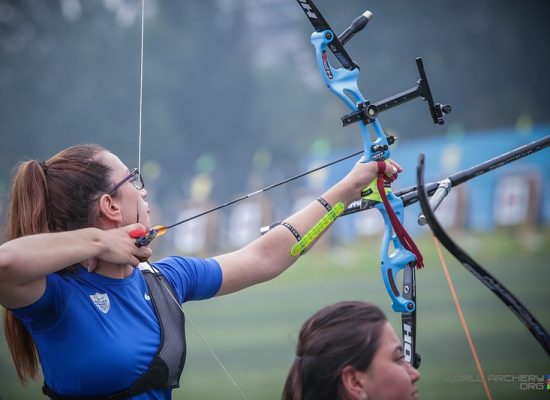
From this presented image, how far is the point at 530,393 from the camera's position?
17.4ft

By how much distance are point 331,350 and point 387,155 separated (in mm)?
1029

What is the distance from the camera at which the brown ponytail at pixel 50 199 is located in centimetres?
219

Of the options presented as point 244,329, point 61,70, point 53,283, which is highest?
Result: point 61,70

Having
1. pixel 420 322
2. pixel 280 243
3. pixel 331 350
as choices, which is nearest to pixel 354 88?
pixel 280 243

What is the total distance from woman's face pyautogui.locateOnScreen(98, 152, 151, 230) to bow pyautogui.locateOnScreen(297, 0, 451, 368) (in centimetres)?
70

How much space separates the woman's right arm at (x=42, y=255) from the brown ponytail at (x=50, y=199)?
185 millimetres

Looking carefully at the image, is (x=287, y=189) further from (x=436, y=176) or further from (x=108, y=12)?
(x=108, y=12)

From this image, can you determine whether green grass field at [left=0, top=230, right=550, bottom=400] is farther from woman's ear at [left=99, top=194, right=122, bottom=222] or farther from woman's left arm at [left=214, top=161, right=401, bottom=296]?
woman's left arm at [left=214, top=161, right=401, bottom=296]

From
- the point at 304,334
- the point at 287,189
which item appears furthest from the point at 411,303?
the point at 287,189

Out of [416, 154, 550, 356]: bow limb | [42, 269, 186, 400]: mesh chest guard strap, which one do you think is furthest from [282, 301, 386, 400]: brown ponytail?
[42, 269, 186, 400]: mesh chest guard strap

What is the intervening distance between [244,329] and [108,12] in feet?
21.0

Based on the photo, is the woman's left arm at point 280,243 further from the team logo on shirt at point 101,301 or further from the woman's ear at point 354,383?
the woman's ear at point 354,383

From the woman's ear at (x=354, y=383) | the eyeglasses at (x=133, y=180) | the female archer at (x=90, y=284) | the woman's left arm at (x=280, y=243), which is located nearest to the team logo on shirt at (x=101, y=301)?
the female archer at (x=90, y=284)

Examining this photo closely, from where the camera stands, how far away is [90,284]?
7.09 feet
